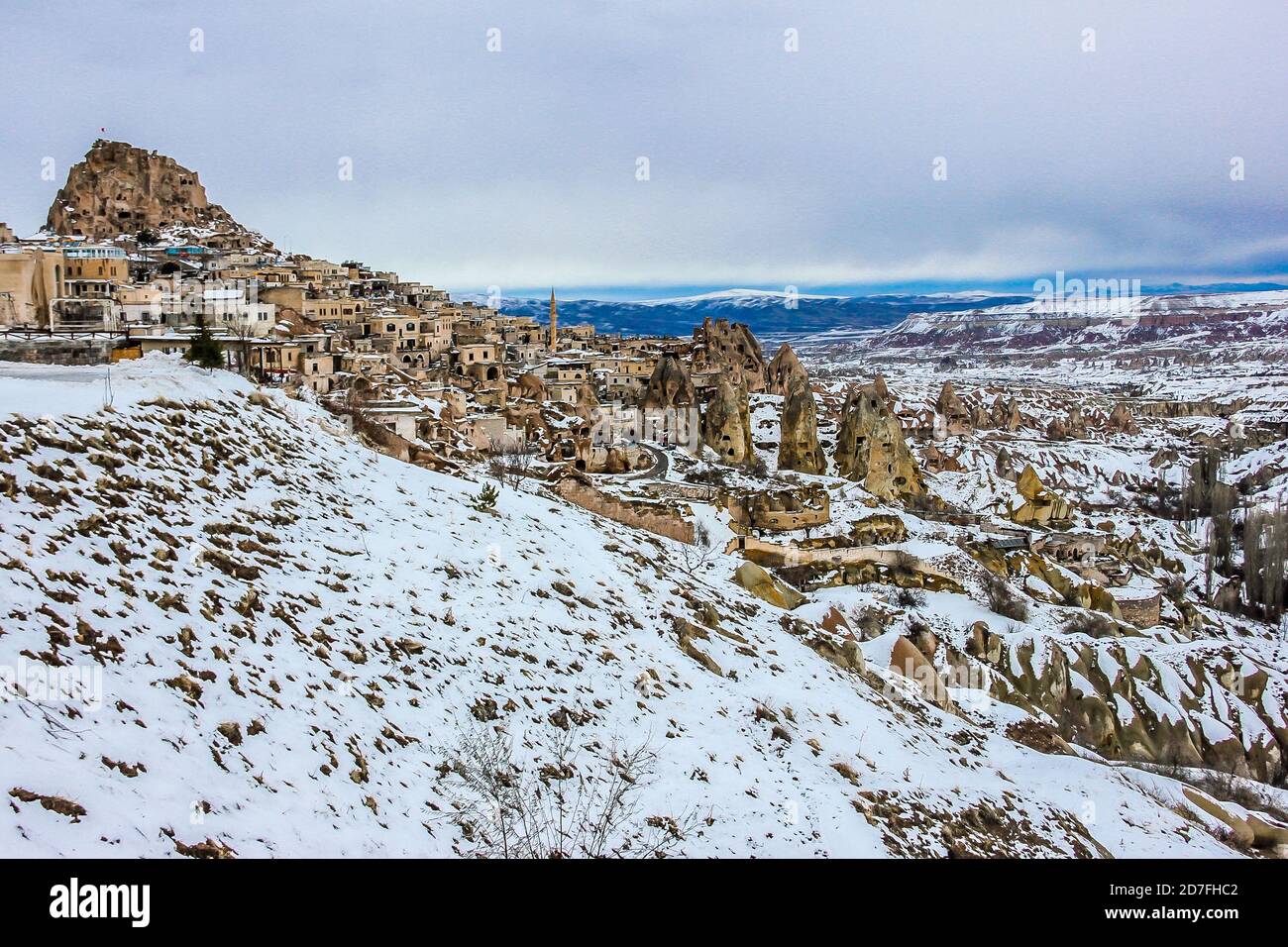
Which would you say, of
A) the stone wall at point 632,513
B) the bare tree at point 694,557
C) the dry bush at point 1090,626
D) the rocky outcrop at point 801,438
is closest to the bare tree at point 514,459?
the stone wall at point 632,513

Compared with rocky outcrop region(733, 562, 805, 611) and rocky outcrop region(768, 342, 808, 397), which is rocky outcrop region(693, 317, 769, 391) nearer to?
rocky outcrop region(768, 342, 808, 397)

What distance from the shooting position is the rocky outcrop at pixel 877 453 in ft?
193

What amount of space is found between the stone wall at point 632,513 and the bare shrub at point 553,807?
17144 mm

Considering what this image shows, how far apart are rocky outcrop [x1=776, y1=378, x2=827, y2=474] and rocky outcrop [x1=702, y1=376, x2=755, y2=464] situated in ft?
9.37

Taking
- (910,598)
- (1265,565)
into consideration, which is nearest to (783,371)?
(1265,565)

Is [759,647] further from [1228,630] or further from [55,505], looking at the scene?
[1228,630]

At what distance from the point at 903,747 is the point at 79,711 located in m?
11.4

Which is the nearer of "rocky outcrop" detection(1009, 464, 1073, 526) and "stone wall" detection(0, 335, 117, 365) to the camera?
"stone wall" detection(0, 335, 117, 365)

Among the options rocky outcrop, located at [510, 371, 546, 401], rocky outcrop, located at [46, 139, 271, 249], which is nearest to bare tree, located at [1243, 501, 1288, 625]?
rocky outcrop, located at [510, 371, 546, 401]

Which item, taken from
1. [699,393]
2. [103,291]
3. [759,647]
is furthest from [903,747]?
[699,393]

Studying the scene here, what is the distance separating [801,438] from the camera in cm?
6112

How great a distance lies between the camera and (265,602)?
907cm

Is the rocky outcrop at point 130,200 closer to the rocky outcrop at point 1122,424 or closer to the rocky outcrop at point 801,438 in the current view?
the rocky outcrop at point 801,438

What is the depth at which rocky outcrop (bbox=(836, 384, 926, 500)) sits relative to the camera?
193ft
